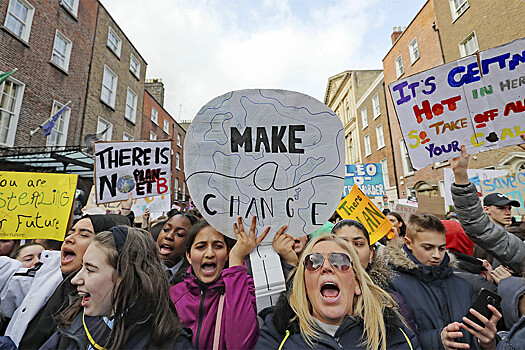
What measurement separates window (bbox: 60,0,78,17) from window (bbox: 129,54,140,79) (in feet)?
14.3

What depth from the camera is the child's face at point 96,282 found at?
1.43 metres

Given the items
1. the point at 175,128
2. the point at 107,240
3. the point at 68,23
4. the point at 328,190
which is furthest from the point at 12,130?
the point at 175,128

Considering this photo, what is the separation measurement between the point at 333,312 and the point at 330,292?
0.37 ft

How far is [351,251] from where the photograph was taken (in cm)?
169

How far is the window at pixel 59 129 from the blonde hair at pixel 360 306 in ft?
39.4

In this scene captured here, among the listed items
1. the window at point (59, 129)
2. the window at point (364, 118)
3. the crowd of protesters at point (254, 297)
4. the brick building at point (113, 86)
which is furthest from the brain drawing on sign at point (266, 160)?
the window at point (364, 118)

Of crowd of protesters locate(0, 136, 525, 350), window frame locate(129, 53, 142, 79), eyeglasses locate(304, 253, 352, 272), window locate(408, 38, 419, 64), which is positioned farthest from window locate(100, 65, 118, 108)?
window locate(408, 38, 419, 64)

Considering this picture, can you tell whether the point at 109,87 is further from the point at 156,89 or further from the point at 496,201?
the point at 496,201

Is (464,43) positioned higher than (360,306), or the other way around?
(464,43)

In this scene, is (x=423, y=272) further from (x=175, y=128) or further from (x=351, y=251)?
(x=175, y=128)

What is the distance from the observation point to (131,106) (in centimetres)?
1655

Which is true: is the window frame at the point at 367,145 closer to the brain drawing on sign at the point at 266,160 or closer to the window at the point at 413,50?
the window at the point at 413,50

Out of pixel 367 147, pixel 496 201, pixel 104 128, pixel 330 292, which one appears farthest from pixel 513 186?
pixel 367 147

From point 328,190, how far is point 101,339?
4.59ft
